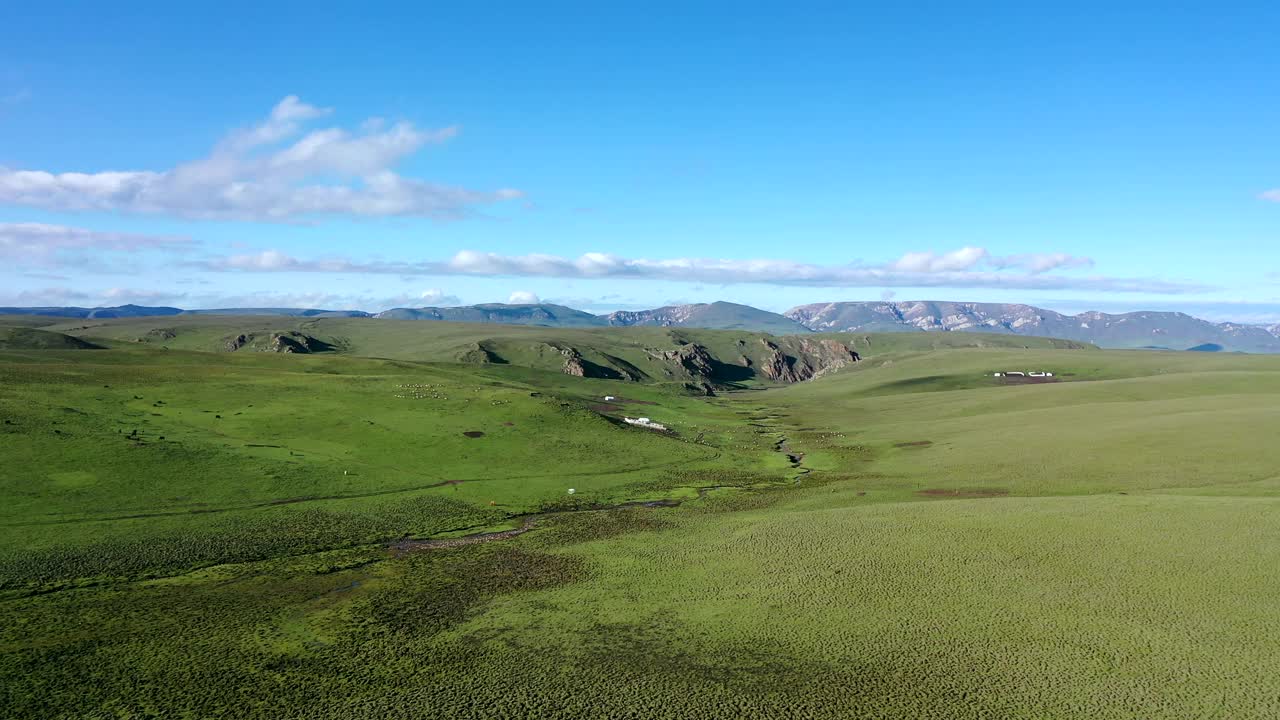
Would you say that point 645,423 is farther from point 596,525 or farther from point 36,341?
point 36,341

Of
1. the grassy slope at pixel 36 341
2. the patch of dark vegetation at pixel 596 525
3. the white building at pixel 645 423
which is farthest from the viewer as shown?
the grassy slope at pixel 36 341

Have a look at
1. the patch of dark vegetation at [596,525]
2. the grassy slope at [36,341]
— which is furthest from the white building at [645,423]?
the grassy slope at [36,341]

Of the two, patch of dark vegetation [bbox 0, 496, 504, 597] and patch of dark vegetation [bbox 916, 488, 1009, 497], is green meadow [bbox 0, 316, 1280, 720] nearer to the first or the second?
patch of dark vegetation [bbox 0, 496, 504, 597]

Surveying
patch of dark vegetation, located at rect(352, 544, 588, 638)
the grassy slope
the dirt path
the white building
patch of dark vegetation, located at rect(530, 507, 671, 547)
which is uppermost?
the grassy slope

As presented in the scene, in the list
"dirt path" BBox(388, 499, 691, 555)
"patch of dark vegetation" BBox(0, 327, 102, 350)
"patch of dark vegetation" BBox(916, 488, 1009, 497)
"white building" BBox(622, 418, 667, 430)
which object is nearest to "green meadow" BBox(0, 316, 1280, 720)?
"dirt path" BBox(388, 499, 691, 555)

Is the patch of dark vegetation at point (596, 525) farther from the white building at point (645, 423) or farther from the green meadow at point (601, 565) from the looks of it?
the white building at point (645, 423)

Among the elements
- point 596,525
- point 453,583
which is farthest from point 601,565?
point 596,525

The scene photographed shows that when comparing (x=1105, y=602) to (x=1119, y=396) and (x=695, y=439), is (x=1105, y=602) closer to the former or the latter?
(x=695, y=439)
